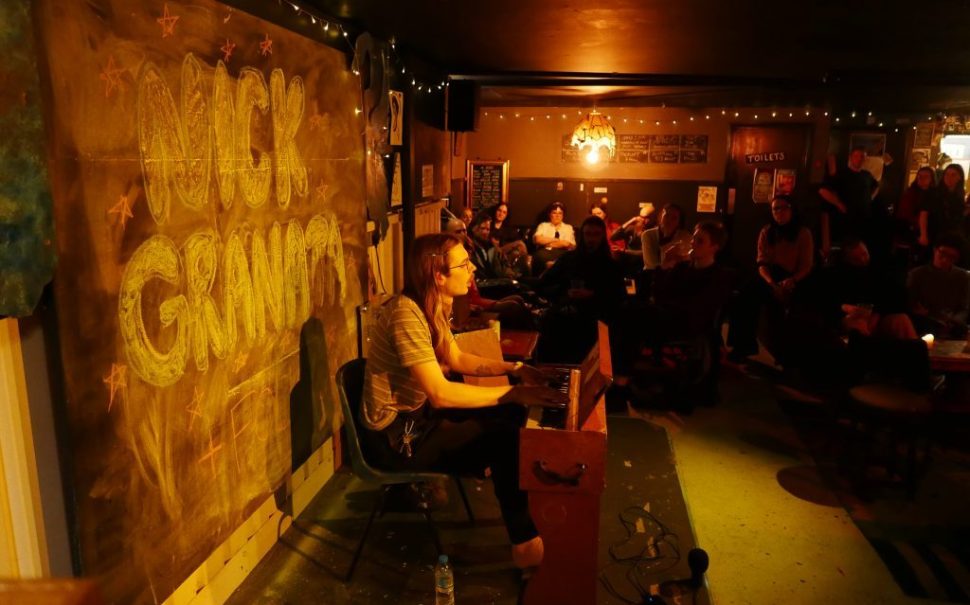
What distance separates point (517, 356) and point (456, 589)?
4.80ft

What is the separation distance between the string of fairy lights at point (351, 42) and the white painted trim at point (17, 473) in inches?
74.5

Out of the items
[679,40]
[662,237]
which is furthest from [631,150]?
[679,40]

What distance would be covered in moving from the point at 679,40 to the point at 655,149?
607 cm

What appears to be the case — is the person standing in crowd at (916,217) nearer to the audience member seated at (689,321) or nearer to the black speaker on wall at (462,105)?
the audience member seated at (689,321)

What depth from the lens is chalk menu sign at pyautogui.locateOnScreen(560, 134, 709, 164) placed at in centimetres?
1016

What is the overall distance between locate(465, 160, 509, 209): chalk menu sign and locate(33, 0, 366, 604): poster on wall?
229 inches

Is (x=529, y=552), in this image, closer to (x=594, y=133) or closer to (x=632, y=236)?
(x=594, y=133)

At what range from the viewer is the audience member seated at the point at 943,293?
498cm

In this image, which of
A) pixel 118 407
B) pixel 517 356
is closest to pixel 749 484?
pixel 517 356

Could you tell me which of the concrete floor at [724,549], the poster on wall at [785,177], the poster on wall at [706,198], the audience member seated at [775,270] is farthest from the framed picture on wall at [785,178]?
the concrete floor at [724,549]

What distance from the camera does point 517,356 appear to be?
4121mm

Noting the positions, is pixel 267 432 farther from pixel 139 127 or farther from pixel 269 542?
pixel 139 127

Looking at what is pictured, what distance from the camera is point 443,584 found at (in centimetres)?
271

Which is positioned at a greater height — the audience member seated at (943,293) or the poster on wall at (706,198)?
the poster on wall at (706,198)
